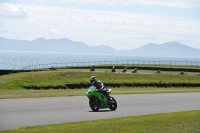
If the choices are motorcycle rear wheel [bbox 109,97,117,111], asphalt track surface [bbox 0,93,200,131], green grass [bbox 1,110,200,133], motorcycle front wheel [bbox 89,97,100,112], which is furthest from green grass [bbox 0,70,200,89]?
green grass [bbox 1,110,200,133]

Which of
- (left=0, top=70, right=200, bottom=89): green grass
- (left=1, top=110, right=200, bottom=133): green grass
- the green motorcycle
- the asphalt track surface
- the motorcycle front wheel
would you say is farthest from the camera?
(left=0, top=70, right=200, bottom=89): green grass

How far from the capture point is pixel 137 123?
18.3m

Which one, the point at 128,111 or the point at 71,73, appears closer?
the point at 128,111

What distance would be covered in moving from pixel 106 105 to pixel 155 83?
31.5m

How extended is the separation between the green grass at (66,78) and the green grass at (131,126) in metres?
25.3

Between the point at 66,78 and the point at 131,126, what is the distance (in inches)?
1333

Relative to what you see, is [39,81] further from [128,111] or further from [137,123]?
[137,123]

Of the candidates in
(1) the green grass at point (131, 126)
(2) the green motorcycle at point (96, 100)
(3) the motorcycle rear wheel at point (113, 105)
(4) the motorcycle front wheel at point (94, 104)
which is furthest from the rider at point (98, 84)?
(1) the green grass at point (131, 126)

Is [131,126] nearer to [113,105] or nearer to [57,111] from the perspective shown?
[57,111]

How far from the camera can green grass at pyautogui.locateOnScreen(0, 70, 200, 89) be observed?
1789 inches

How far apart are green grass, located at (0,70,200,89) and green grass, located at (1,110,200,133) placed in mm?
25326

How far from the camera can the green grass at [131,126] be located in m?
16.0

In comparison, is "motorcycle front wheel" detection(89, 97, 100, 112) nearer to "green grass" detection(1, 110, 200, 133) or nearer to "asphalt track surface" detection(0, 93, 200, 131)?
"asphalt track surface" detection(0, 93, 200, 131)

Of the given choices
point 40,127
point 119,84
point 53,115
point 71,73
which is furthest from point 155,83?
point 40,127
